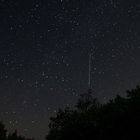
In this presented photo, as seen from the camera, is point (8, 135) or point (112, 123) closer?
point (112, 123)

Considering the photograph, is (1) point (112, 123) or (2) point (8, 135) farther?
(2) point (8, 135)

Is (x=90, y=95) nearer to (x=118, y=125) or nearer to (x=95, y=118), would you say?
(x=95, y=118)

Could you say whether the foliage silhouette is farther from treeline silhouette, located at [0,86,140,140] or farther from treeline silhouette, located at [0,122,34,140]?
treeline silhouette, located at [0,122,34,140]

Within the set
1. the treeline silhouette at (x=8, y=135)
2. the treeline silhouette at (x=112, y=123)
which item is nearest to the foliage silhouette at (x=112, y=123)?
the treeline silhouette at (x=112, y=123)

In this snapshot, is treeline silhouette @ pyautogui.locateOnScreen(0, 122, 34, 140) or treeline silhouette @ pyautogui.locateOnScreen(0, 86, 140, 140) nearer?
treeline silhouette @ pyautogui.locateOnScreen(0, 86, 140, 140)

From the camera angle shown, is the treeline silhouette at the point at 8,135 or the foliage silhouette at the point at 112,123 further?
the treeline silhouette at the point at 8,135

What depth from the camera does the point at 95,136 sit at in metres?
28.0

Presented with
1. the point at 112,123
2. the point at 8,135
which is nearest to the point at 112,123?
the point at 112,123

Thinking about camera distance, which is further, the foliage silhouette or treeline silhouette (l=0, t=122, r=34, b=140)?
treeline silhouette (l=0, t=122, r=34, b=140)

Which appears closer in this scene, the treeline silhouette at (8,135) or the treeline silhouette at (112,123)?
the treeline silhouette at (112,123)

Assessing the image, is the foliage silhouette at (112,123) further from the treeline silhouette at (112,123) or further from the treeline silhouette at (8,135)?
the treeline silhouette at (8,135)

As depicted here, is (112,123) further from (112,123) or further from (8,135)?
(8,135)

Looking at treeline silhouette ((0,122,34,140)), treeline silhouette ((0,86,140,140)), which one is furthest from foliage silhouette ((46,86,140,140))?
treeline silhouette ((0,122,34,140))

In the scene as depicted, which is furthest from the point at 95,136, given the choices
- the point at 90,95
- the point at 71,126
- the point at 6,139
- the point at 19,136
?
the point at 19,136
